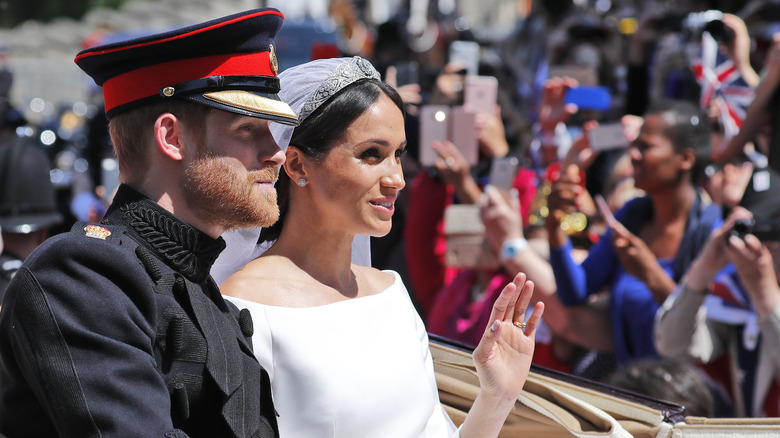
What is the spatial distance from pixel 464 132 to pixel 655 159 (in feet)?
3.24

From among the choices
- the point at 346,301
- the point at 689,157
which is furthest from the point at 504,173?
the point at 346,301

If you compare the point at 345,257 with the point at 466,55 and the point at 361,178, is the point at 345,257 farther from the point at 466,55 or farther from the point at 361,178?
the point at 466,55

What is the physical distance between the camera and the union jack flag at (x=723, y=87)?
5133 millimetres

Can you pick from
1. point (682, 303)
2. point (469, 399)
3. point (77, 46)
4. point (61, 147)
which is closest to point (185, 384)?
point (469, 399)

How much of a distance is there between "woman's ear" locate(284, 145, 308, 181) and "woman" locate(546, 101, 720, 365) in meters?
2.07

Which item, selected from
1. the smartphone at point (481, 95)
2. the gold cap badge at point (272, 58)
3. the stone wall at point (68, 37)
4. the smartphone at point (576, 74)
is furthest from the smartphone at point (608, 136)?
the stone wall at point (68, 37)

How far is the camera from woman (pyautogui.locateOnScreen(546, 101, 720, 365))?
4.23m

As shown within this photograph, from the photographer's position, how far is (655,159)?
4453mm

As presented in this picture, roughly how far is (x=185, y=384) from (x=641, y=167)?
3.16 meters

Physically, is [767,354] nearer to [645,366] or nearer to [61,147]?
[645,366]

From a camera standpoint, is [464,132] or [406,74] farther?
[406,74]

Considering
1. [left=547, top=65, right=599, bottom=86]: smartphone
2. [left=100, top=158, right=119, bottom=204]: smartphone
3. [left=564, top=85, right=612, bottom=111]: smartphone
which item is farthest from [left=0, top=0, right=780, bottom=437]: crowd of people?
[left=547, top=65, right=599, bottom=86]: smartphone

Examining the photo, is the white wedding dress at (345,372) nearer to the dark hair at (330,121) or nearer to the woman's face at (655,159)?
the dark hair at (330,121)

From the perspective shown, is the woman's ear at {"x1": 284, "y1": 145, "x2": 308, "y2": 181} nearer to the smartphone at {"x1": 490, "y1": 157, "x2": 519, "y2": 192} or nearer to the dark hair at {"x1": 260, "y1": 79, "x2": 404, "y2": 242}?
the dark hair at {"x1": 260, "y1": 79, "x2": 404, "y2": 242}
